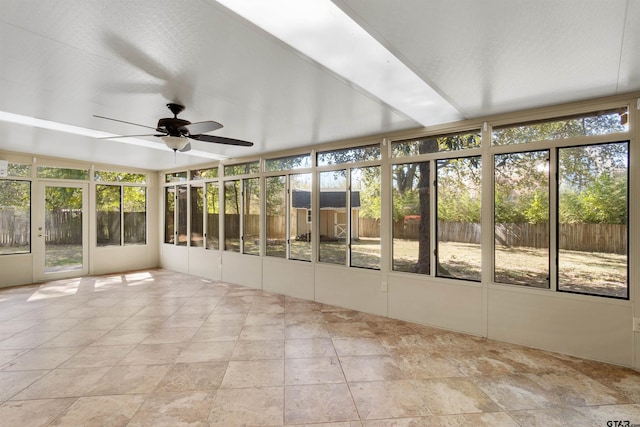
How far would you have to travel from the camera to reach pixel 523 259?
3.41 metres

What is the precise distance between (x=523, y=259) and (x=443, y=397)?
191 centimetres

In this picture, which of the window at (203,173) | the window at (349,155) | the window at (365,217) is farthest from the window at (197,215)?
the window at (365,217)

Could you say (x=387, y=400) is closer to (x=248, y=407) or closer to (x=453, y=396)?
(x=453, y=396)

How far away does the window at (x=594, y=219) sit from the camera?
2.93 metres

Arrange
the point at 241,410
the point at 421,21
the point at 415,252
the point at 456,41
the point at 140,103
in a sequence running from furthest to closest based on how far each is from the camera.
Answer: the point at 415,252 → the point at 140,103 → the point at 241,410 → the point at 456,41 → the point at 421,21

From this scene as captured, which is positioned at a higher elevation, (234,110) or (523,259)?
(234,110)

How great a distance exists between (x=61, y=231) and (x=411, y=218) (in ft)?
23.4

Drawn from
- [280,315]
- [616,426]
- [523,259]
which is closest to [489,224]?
[523,259]

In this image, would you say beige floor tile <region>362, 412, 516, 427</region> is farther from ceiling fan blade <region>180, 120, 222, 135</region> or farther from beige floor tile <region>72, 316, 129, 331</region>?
beige floor tile <region>72, 316, 129, 331</region>

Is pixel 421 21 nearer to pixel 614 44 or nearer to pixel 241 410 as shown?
pixel 614 44

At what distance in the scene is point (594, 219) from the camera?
120 inches

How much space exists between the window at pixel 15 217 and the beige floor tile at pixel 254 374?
19.2ft

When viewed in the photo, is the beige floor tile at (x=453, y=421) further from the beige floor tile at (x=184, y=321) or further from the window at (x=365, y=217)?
the beige floor tile at (x=184, y=321)

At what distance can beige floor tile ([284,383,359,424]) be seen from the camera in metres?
2.15
